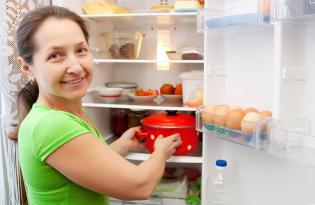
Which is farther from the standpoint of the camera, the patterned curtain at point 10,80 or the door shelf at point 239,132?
the patterned curtain at point 10,80

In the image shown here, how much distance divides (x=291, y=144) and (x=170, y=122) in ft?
1.78

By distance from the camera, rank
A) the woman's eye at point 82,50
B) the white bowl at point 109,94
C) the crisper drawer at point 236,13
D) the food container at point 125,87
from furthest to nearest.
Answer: the food container at point 125,87 → the white bowl at point 109,94 → the crisper drawer at point 236,13 → the woman's eye at point 82,50

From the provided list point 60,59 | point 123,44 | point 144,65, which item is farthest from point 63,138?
Answer: point 144,65

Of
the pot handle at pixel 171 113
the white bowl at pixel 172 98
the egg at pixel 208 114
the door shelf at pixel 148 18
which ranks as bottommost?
the pot handle at pixel 171 113

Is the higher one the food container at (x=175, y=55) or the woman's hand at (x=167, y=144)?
the food container at (x=175, y=55)

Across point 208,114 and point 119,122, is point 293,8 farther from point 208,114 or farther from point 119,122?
point 119,122

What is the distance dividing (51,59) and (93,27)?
2.81ft

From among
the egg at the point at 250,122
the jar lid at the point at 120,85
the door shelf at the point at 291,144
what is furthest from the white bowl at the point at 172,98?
the door shelf at the point at 291,144

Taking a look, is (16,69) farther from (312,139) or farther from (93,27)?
(312,139)

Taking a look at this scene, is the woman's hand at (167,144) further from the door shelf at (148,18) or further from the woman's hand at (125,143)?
the door shelf at (148,18)

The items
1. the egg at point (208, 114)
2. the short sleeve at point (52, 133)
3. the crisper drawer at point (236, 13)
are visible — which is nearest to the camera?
the short sleeve at point (52, 133)

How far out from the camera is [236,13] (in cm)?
120

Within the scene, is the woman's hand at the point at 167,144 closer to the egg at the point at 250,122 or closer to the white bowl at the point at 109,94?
the egg at the point at 250,122

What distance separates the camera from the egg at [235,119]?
113 centimetres
